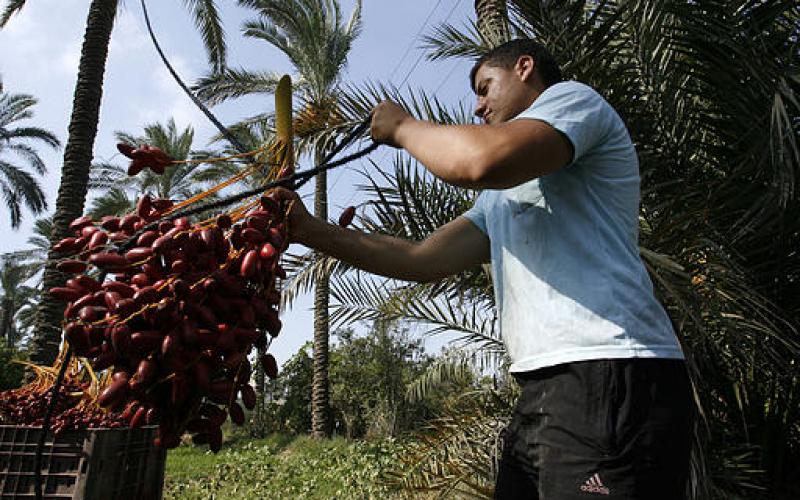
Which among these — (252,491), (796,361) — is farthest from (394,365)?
(796,361)

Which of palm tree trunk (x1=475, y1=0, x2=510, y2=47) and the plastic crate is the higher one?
palm tree trunk (x1=475, y1=0, x2=510, y2=47)

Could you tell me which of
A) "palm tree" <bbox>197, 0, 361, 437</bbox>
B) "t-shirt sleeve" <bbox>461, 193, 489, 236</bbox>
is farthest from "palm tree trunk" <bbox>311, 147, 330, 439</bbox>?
"t-shirt sleeve" <bbox>461, 193, 489, 236</bbox>

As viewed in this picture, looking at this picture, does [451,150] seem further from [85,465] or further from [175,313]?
[85,465]

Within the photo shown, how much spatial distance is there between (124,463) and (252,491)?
5748 mm

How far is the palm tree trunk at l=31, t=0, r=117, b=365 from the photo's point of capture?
6934 millimetres

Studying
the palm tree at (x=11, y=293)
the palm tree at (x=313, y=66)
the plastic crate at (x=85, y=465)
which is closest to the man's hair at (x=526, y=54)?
the plastic crate at (x=85, y=465)

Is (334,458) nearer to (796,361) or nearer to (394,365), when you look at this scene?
(796,361)

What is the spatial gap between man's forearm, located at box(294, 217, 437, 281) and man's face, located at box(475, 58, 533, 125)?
444 millimetres

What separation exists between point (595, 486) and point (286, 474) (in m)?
8.41

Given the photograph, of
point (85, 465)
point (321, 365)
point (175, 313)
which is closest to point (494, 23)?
point (85, 465)

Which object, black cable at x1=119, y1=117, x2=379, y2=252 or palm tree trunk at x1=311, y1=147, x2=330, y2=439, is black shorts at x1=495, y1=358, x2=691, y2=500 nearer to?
black cable at x1=119, y1=117, x2=379, y2=252

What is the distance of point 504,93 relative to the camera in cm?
165

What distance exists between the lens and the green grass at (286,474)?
23.5ft

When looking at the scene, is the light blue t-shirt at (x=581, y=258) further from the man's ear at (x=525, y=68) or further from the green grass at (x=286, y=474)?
the green grass at (x=286, y=474)
